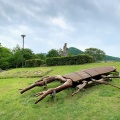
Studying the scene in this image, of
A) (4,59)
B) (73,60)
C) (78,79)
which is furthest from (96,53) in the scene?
(78,79)

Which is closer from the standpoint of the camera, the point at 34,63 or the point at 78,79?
the point at 78,79

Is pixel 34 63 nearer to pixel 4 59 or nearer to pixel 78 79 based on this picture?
pixel 78 79

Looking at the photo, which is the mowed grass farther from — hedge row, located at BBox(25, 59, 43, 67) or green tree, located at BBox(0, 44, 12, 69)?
green tree, located at BBox(0, 44, 12, 69)

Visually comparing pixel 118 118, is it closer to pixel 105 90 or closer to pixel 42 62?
pixel 105 90

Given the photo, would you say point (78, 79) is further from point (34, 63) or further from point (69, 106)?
point (34, 63)

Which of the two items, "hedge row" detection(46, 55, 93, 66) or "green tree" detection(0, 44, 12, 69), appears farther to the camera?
"green tree" detection(0, 44, 12, 69)

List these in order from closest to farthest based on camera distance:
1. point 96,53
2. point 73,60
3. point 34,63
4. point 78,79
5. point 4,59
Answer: point 78,79 → point 73,60 → point 34,63 → point 4,59 → point 96,53

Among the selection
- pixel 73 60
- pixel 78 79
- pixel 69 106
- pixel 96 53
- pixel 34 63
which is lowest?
pixel 69 106

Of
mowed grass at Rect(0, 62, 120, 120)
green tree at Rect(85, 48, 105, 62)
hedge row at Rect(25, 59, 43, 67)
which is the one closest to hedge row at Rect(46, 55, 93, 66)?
hedge row at Rect(25, 59, 43, 67)

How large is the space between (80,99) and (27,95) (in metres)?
2.28

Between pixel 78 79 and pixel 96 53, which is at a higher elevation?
pixel 96 53

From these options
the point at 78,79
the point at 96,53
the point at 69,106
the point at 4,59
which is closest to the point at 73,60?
the point at 78,79

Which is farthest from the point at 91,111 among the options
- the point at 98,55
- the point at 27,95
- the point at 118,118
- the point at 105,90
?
the point at 98,55

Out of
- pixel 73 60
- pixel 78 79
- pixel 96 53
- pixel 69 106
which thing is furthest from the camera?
pixel 96 53
